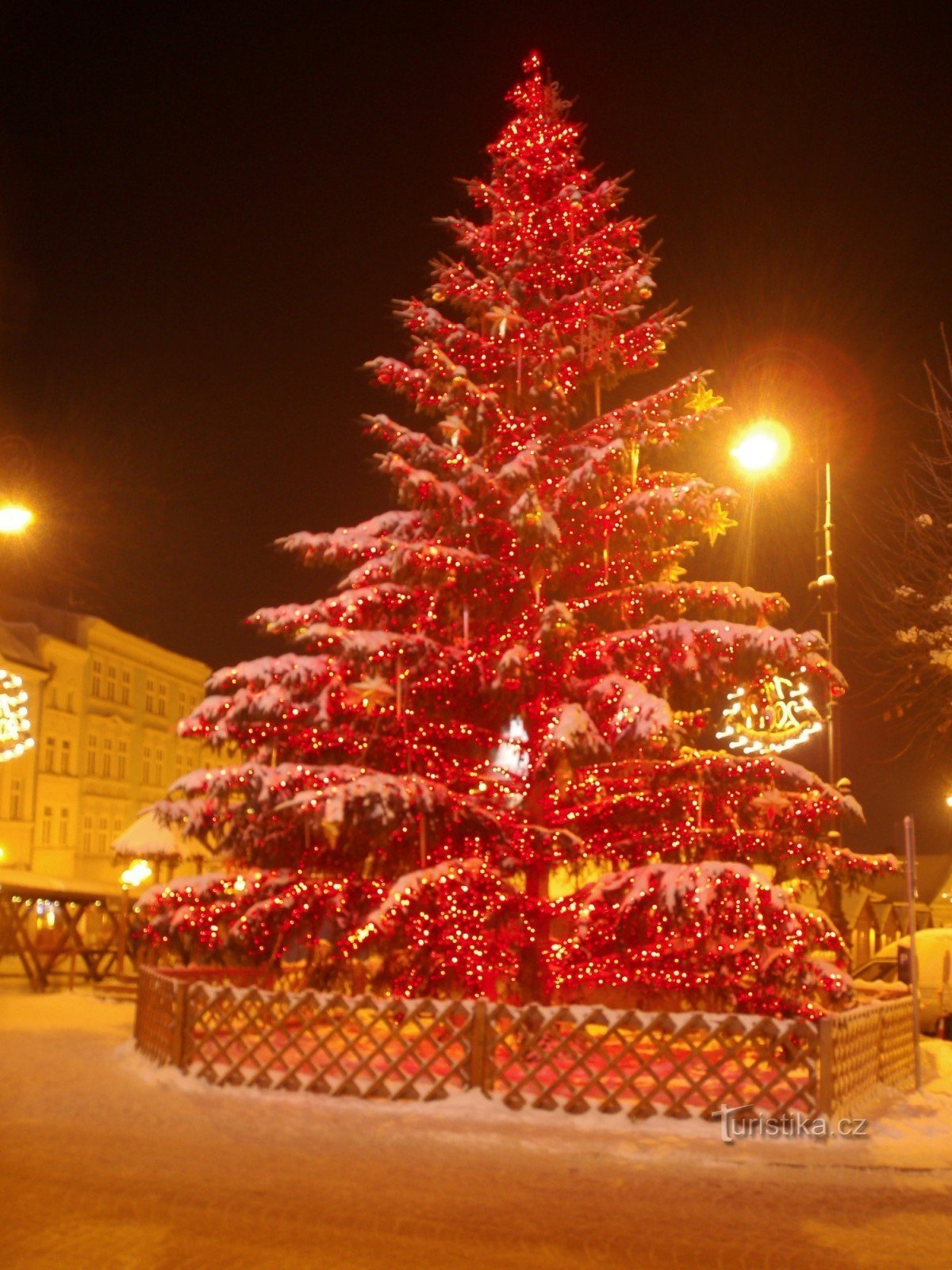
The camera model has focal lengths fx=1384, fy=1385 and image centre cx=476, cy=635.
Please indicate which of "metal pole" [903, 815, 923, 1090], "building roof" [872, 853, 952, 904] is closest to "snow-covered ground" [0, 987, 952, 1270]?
"metal pole" [903, 815, 923, 1090]

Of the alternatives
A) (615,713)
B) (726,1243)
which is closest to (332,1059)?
(615,713)

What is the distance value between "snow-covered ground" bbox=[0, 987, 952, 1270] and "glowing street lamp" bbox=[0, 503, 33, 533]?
5.23m

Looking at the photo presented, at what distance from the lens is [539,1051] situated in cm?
1302

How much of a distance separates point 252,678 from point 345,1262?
8942mm

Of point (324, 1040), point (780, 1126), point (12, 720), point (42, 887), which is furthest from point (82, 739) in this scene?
point (780, 1126)

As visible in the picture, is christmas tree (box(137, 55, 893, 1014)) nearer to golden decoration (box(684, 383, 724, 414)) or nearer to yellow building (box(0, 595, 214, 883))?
golden decoration (box(684, 383, 724, 414))

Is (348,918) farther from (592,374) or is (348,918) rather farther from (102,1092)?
(592,374)

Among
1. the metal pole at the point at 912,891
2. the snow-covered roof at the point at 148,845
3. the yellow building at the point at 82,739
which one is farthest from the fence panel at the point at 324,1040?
the yellow building at the point at 82,739

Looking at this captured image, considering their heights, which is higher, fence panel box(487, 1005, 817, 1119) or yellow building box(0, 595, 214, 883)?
yellow building box(0, 595, 214, 883)

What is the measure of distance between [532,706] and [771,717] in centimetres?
326

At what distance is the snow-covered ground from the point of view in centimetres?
824

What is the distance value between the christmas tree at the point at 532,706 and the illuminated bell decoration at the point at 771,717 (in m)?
0.07

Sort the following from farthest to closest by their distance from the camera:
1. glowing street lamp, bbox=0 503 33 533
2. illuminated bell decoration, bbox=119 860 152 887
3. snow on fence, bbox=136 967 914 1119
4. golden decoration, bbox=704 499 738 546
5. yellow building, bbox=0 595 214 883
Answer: yellow building, bbox=0 595 214 883 → illuminated bell decoration, bbox=119 860 152 887 → golden decoration, bbox=704 499 738 546 → snow on fence, bbox=136 967 914 1119 → glowing street lamp, bbox=0 503 33 533

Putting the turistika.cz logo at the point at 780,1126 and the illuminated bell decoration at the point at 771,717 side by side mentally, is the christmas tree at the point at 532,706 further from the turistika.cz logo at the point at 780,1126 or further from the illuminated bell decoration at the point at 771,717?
the turistika.cz logo at the point at 780,1126
